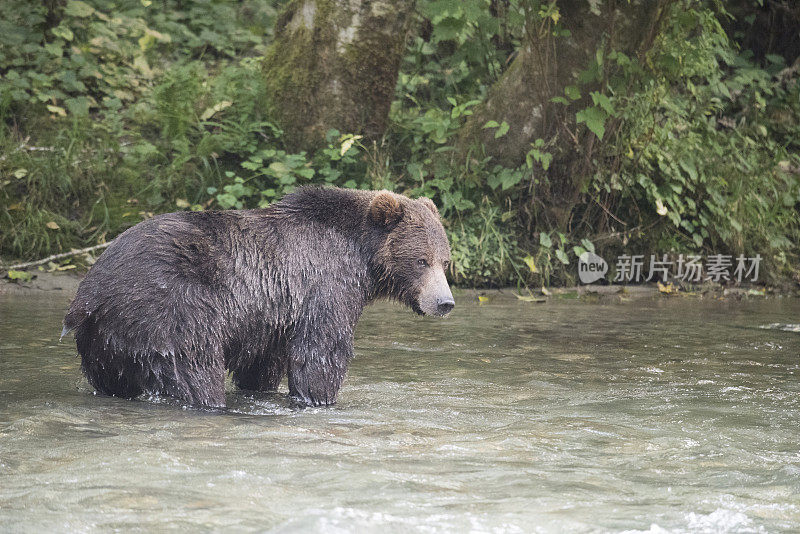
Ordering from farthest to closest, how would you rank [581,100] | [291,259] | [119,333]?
[581,100]
[291,259]
[119,333]

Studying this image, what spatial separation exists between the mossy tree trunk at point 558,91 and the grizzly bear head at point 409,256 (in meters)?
4.44

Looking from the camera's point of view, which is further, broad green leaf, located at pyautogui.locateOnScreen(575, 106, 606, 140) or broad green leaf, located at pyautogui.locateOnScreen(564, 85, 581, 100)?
broad green leaf, located at pyautogui.locateOnScreen(564, 85, 581, 100)

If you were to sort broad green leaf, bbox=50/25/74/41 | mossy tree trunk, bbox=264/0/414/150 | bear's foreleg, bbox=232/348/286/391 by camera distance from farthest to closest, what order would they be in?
broad green leaf, bbox=50/25/74/41 < mossy tree trunk, bbox=264/0/414/150 < bear's foreleg, bbox=232/348/286/391

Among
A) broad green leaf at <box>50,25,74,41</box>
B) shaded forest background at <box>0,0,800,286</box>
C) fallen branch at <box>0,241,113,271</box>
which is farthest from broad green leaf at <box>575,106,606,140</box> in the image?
broad green leaf at <box>50,25,74,41</box>

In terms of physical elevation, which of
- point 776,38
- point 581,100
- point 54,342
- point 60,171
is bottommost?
point 54,342

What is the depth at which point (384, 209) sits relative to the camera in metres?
5.15

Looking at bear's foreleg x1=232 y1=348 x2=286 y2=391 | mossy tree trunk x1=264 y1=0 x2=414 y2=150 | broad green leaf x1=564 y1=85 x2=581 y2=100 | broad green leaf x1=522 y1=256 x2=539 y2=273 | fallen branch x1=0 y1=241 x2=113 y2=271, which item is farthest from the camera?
mossy tree trunk x1=264 y1=0 x2=414 y2=150

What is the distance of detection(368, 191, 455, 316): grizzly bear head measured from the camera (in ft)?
16.9

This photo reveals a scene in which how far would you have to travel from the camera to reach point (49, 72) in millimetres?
10984

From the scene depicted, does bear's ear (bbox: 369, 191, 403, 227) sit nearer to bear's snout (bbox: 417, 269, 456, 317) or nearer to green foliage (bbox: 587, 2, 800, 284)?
bear's snout (bbox: 417, 269, 456, 317)

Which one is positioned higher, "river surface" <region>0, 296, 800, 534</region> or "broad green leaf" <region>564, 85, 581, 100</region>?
"broad green leaf" <region>564, 85, 581, 100</region>

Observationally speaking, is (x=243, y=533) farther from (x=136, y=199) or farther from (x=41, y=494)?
(x=136, y=199)

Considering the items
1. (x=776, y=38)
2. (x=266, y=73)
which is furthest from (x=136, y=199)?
(x=776, y=38)

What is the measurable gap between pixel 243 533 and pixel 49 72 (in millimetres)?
9485
